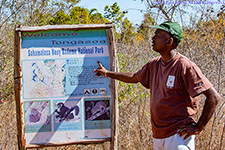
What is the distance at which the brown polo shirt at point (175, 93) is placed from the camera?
2.23m

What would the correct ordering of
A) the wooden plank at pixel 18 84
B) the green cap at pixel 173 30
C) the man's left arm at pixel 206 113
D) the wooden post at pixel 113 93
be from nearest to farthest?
the man's left arm at pixel 206 113 < the green cap at pixel 173 30 < the wooden plank at pixel 18 84 < the wooden post at pixel 113 93

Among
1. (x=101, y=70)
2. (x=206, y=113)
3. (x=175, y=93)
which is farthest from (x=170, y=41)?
(x=101, y=70)

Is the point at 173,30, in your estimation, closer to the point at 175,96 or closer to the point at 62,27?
the point at 175,96

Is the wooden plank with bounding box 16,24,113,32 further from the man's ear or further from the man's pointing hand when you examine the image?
the man's ear

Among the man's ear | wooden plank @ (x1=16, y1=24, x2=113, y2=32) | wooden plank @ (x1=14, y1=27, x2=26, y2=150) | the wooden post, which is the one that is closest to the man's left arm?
the man's ear

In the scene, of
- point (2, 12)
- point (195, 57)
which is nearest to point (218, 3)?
point (195, 57)

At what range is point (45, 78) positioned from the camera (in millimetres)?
2855

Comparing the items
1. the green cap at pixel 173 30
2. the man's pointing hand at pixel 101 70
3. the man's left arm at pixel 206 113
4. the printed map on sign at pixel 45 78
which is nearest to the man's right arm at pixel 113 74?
the man's pointing hand at pixel 101 70

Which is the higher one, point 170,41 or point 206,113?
point 170,41

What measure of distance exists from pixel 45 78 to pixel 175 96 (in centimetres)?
124

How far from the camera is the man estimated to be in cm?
222

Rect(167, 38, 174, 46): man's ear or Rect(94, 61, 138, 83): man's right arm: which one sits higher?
Rect(167, 38, 174, 46): man's ear

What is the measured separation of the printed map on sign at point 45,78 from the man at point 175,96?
90cm

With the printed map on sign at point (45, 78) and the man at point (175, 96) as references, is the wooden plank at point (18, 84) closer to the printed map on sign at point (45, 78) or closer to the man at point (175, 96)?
the printed map on sign at point (45, 78)
